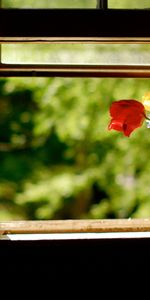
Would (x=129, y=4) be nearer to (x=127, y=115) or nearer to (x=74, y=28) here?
(x=74, y=28)

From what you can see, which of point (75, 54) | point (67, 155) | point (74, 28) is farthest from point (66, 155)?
point (74, 28)

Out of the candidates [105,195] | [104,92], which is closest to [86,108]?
[104,92]

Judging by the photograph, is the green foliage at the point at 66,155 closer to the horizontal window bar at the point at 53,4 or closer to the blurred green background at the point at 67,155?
the blurred green background at the point at 67,155

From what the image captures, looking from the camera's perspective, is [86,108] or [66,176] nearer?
[86,108]

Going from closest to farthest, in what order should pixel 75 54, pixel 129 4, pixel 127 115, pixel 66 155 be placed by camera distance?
pixel 127 115
pixel 129 4
pixel 75 54
pixel 66 155

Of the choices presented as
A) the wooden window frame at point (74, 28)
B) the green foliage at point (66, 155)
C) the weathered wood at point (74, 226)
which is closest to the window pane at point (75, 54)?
the wooden window frame at point (74, 28)
